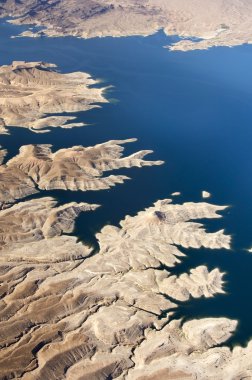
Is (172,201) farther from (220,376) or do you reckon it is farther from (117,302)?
(220,376)

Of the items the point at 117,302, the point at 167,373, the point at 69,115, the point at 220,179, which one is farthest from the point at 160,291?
the point at 69,115

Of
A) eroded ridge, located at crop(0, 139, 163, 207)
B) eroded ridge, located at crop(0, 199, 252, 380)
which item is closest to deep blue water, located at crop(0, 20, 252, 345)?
eroded ridge, located at crop(0, 199, 252, 380)

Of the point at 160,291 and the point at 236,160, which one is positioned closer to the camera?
the point at 160,291

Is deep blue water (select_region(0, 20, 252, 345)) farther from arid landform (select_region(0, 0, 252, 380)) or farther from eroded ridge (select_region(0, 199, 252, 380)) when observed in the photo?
eroded ridge (select_region(0, 199, 252, 380))

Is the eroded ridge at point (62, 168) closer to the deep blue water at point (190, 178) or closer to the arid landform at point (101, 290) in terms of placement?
the arid landform at point (101, 290)

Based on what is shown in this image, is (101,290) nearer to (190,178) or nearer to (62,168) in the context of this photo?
(62,168)

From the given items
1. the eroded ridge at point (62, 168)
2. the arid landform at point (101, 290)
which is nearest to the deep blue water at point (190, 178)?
the arid landform at point (101, 290)
